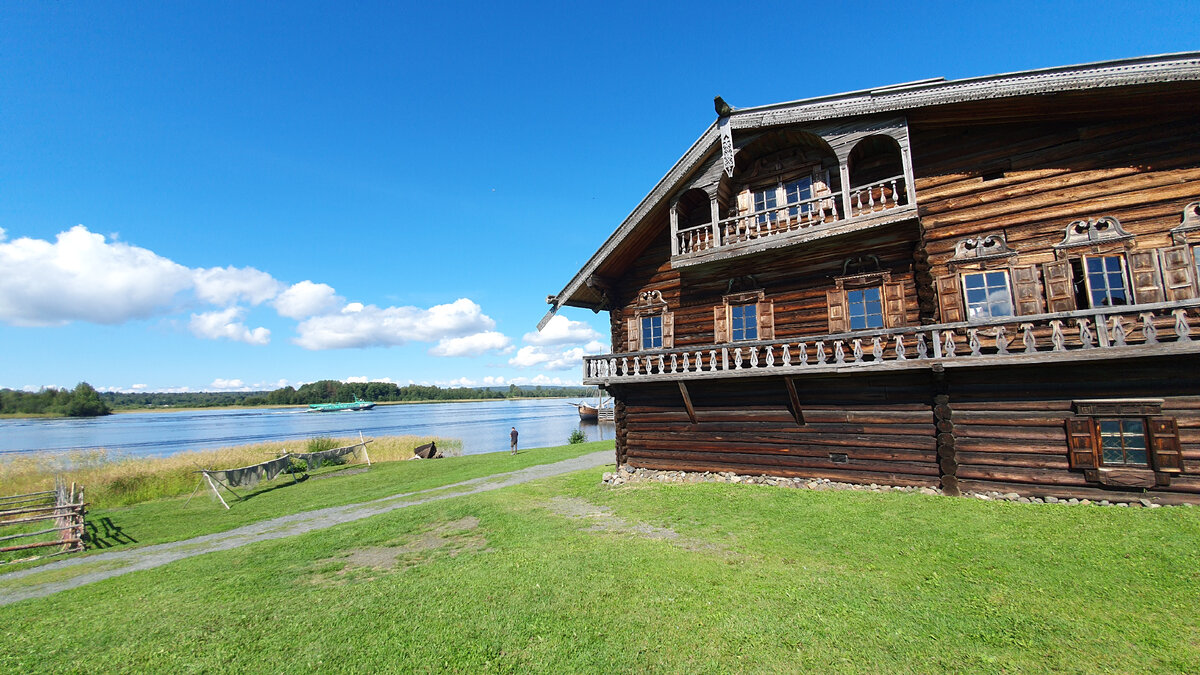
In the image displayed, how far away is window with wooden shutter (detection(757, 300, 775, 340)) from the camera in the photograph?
15.1 meters

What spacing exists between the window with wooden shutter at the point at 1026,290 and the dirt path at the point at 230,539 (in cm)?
1575

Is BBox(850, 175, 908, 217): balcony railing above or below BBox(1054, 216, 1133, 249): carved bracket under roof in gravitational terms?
above

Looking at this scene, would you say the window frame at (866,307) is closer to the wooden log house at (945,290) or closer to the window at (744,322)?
the wooden log house at (945,290)

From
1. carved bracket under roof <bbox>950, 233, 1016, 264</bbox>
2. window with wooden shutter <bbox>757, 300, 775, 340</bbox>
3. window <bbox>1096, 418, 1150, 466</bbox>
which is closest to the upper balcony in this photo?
carved bracket under roof <bbox>950, 233, 1016, 264</bbox>

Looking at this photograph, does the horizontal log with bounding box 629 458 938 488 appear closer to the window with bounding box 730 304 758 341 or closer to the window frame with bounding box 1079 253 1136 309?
A: the window with bounding box 730 304 758 341

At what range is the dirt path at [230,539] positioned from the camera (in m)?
9.76

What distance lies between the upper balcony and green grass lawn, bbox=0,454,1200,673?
7.24 m

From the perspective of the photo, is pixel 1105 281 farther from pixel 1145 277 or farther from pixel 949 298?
pixel 949 298

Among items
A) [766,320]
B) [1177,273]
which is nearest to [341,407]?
[766,320]

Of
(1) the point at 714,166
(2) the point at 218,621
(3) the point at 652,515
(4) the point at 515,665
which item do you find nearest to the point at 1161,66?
(1) the point at 714,166

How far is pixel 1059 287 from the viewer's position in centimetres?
1125

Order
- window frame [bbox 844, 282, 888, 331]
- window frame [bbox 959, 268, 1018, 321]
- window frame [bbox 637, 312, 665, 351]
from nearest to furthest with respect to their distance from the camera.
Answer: window frame [bbox 959, 268, 1018, 321]
window frame [bbox 844, 282, 888, 331]
window frame [bbox 637, 312, 665, 351]

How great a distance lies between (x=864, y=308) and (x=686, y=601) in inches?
400

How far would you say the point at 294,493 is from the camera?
20375mm
